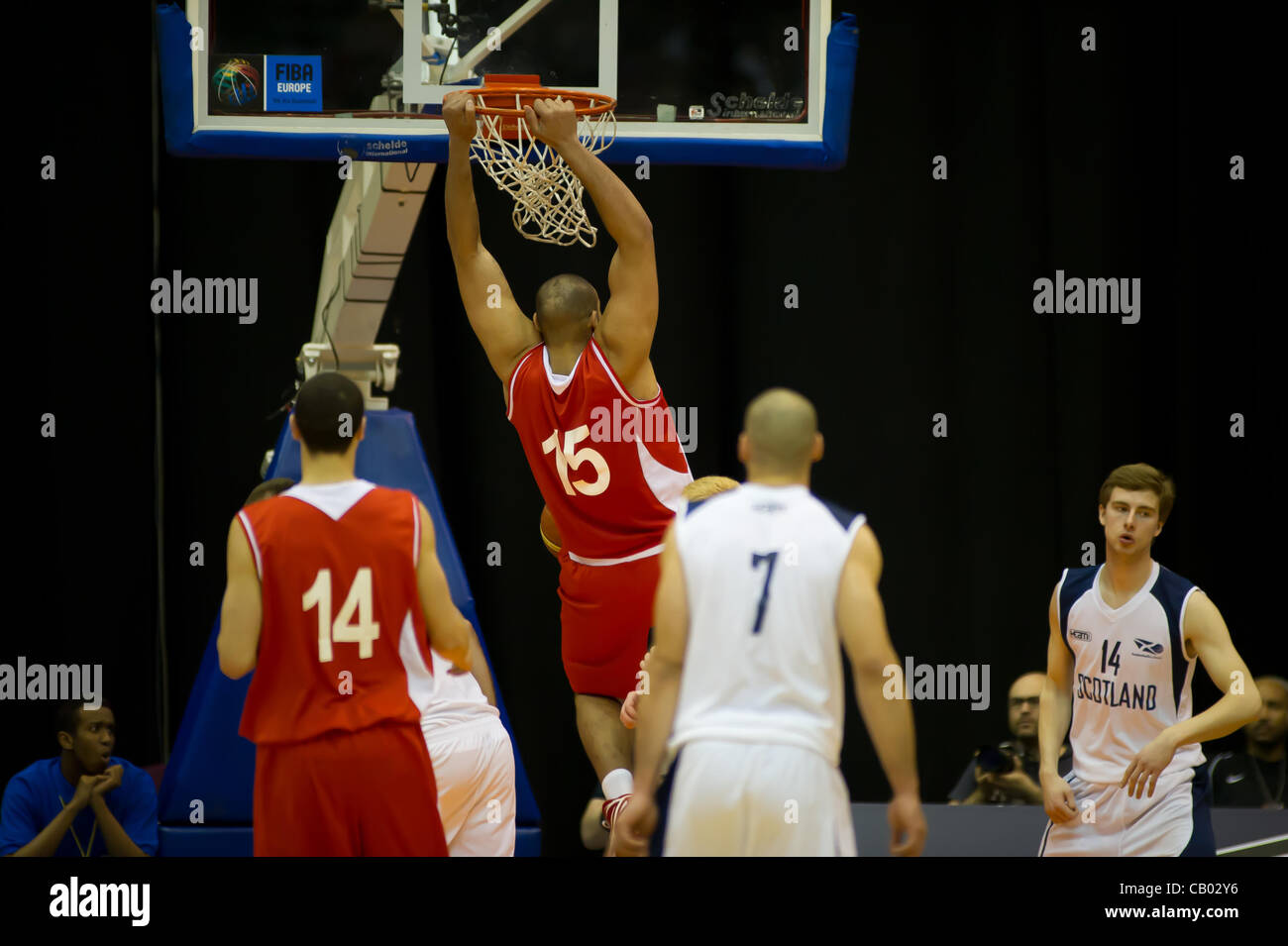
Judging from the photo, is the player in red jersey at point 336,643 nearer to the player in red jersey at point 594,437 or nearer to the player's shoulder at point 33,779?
the player in red jersey at point 594,437

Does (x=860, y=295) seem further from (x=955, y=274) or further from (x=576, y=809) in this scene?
(x=576, y=809)

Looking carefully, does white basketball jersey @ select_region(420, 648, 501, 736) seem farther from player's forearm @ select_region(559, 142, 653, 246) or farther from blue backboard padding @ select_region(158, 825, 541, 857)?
player's forearm @ select_region(559, 142, 653, 246)

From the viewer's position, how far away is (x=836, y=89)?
531 centimetres

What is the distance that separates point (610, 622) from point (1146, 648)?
5.57 ft

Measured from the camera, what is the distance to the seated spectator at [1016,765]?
20.3ft

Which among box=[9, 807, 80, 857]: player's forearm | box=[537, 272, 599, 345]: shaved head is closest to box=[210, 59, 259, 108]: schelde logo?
box=[537, 272, 599, 345]: shaved head

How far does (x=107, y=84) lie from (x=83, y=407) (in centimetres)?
158

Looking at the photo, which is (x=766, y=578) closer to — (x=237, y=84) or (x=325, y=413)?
(x=325, y=413)

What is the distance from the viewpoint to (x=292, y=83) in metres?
5.34

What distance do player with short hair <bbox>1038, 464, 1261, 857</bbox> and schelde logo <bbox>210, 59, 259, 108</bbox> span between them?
10.4ft

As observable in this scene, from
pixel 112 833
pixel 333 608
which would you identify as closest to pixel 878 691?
pixel 333 608

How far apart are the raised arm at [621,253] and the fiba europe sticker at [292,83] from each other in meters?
0.96

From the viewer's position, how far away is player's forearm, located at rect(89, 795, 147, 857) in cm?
544

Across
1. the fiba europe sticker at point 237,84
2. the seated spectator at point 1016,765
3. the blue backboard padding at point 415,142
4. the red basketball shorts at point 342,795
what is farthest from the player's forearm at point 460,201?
the seated spectator at point 1016,765
